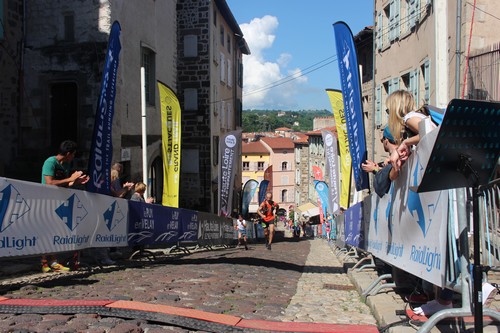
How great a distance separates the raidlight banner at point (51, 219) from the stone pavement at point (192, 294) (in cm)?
43

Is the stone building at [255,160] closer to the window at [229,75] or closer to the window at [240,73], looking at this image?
the window at [240,73]

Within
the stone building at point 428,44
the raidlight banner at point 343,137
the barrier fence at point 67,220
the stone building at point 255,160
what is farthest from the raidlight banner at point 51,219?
the stone building at point 255,160

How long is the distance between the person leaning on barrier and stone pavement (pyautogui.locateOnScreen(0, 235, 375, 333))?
239mm

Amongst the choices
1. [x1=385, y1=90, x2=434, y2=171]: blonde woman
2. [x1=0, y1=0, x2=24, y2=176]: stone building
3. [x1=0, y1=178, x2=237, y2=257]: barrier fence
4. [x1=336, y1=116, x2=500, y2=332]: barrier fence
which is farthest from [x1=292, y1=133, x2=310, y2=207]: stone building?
[x1=385, y1=90, x2=434, y2=171]: blonde woman

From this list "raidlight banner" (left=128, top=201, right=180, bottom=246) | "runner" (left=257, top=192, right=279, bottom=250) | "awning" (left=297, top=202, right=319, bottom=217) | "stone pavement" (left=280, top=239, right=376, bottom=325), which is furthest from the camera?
"awning" (left=297, top=202, right=319, bottom=217)

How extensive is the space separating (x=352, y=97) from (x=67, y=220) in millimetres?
4484

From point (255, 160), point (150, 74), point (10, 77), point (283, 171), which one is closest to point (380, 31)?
point (150, 74)

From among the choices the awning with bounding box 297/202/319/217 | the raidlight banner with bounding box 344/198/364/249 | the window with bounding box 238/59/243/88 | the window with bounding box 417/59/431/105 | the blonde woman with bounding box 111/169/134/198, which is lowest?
the awning with bounding box 297/202/319/217

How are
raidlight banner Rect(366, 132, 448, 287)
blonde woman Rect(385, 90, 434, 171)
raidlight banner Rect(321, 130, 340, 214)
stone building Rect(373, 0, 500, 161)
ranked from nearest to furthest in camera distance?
raidlight banner Rect(366, 132, 448, 287) < blonde woman Rect(385, 90, 434, 171) < stone building Rect(373, 0, 500, 161) < raidlight banner Rect(321, 130, 340, 214)

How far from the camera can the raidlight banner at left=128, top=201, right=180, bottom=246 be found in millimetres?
8523

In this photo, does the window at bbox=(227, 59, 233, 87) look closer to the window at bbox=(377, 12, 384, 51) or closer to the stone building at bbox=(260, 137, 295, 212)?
the window at bbox=(377, 12, 384, 51)

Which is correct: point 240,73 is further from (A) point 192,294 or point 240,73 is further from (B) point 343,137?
(A) point 192,294

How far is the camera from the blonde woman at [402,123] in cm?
404

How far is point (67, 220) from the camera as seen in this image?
6434 millimetres
